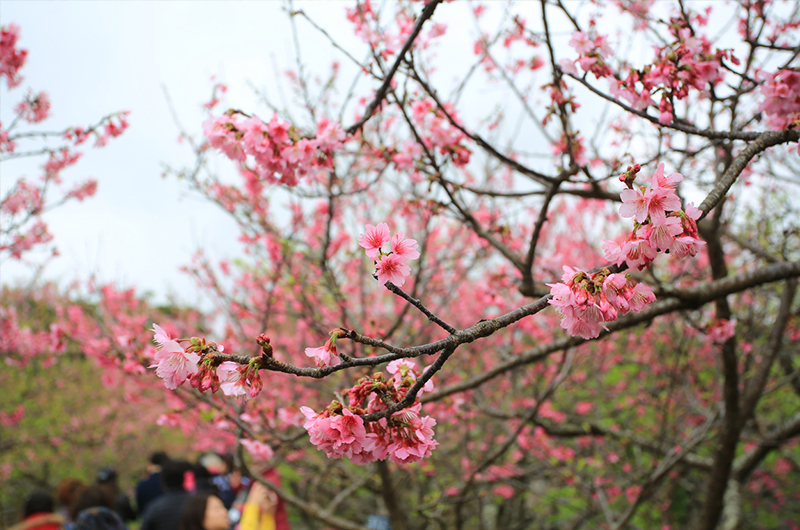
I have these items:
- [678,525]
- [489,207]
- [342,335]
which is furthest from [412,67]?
[678,525]

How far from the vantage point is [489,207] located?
20.4 feet

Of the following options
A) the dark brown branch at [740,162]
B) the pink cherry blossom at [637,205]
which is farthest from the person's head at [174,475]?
the dark brown branch at [740,162]

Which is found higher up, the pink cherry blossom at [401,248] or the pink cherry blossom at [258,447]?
the pink cherry blossom at [401,248]

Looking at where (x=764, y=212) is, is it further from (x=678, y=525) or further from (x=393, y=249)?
(x=393, y=249)

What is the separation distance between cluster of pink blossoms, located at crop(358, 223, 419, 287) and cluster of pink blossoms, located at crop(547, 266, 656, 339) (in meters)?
0.38

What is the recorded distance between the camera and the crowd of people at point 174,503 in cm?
341

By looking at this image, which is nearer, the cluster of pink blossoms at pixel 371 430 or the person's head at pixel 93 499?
the cluster of pink blossoms at pixel 371 430

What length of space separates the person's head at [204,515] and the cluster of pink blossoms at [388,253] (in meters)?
3.13

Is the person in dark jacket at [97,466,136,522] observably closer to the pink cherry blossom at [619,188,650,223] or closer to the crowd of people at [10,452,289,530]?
the crowd of people at [10,452,289,530]

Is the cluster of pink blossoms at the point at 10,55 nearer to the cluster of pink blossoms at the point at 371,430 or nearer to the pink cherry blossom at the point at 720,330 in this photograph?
the cluster of pink blossoms at the point at 371,430

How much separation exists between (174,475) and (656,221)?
4.83 metres

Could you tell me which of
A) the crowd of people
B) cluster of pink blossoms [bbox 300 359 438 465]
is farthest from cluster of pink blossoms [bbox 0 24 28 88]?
cluster of pink blossoms [bbox 300 359 438 465]

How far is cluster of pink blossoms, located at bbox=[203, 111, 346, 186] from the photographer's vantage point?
6.83ft

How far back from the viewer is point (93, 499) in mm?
4051
